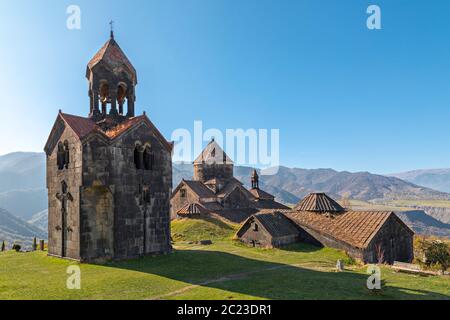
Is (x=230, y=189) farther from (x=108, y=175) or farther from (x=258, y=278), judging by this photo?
(x=258, y=278)

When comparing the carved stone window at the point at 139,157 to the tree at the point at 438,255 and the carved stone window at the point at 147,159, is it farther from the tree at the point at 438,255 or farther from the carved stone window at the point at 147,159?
the tree at the point at 438,255

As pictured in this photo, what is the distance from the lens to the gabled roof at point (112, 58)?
22.8 m

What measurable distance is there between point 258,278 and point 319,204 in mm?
16875

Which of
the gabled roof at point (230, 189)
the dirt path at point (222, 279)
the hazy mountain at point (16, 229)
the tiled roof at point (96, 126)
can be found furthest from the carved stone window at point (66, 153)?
the hazy mountain at point (16, 229)

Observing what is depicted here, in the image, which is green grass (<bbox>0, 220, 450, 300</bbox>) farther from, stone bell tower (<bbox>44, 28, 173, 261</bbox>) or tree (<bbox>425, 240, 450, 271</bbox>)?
tree (<bbox>425, 240, 450, 271</bbox>)

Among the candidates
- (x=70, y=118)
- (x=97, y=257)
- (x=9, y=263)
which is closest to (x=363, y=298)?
(x=97, y=257)

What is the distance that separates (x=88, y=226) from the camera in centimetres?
1928

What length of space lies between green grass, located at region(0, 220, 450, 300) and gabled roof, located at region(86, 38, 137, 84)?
13.6 meters

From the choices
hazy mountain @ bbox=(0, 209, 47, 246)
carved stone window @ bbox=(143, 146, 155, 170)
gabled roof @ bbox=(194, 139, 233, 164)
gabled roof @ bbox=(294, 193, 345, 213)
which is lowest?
hazy mountain @ bbox=(0, 209, 47, 246)

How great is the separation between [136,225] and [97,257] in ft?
9.65

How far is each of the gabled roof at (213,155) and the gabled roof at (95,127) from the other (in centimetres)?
2882

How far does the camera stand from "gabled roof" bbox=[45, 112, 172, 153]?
1977cm

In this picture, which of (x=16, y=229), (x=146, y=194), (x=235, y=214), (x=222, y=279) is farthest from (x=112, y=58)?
(x=16, y=229)

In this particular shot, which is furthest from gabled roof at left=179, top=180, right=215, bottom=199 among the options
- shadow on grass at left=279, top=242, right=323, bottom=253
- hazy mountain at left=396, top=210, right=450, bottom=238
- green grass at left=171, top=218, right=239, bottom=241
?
hazy mountain at left=396, top=210, right=450, bottom=238
